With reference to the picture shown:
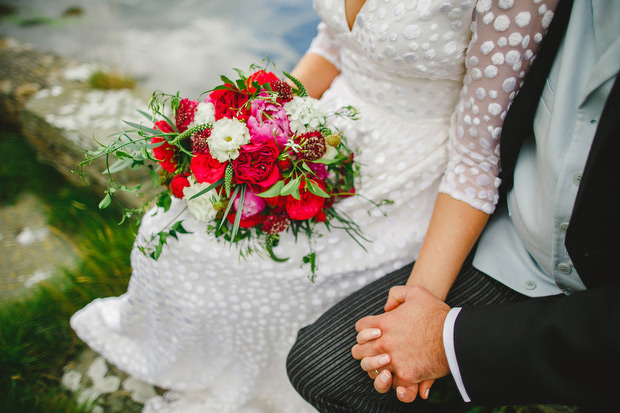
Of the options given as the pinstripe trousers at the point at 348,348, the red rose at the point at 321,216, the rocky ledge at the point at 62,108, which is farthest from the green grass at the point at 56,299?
the red rose at the point at 321,216

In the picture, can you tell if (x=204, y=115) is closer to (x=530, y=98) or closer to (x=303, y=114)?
(x=303, y=114)

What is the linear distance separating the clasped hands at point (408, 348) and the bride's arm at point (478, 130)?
0.12m

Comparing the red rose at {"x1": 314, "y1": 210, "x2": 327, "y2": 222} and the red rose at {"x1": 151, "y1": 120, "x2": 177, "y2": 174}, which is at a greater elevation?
the red rose at {"x1": 314, "y1": 210, "x2": 327, "y2": 222}

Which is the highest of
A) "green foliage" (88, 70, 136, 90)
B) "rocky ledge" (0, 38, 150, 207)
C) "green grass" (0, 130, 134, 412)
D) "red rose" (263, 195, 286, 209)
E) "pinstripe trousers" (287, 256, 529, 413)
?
"red rose" (263, 195, 286, 209)

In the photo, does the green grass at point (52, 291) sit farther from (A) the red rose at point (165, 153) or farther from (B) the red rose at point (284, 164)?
(B) the red rose at point (284, 164)

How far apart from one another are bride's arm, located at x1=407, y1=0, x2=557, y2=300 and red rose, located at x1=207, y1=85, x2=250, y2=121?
0.56 m

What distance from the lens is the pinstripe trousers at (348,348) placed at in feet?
3.29

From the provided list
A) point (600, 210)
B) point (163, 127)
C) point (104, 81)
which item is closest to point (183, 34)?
point (104, 81)

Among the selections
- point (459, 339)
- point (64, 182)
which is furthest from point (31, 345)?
point (459, 339)

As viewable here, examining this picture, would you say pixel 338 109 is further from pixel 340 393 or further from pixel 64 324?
pixel 64 324

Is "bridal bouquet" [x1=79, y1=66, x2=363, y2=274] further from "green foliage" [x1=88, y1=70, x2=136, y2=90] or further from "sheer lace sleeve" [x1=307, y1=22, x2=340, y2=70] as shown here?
"green foliage" [x1=88, y1=70, x2=136, y2=90]

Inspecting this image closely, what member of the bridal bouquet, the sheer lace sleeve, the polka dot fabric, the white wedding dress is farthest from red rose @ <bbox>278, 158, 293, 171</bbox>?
the sheer lace sleeve

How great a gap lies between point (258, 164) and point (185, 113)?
28cm

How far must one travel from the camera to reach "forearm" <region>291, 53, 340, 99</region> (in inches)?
55.9
